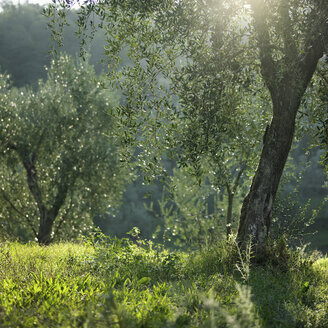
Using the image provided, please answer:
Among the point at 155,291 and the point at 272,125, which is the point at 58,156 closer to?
the point at 272,125

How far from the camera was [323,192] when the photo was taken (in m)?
52.8

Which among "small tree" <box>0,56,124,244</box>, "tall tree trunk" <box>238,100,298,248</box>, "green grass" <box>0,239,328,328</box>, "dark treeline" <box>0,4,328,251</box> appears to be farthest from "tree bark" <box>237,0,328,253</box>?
"dark treeline" <box>0,4,328,251</box>

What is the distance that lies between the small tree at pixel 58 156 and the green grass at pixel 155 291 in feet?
39.7

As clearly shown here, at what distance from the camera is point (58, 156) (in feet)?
66.9

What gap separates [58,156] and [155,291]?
53.7ft

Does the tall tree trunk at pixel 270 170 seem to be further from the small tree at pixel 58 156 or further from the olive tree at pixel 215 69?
the small tree at pixel 58 156

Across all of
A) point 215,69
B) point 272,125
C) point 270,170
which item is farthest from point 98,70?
point 270,170

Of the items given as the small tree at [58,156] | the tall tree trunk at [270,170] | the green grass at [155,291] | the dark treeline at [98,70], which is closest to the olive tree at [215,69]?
the tall tree trunk at [270,170]

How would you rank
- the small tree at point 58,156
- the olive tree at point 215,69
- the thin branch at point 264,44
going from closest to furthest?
the olive tree at point 215,69 → the thin branch at point 264,44 → the small tree at point 58,156

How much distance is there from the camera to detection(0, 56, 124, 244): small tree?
2030 cm

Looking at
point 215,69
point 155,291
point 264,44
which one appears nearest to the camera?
point 155,291

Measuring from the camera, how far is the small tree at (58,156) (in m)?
20.3

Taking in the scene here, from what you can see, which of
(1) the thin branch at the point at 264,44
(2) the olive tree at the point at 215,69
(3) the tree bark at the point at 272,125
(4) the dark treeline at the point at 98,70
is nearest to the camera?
(2) the olive tree at the point at 215,69

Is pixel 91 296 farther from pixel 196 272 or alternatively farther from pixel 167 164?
pixel 167 164
